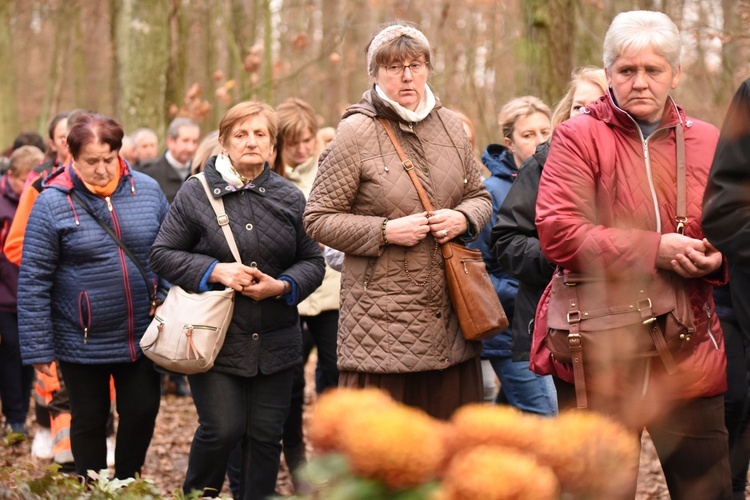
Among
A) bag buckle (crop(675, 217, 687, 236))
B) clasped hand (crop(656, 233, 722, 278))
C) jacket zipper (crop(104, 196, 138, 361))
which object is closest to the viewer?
clasped hand (crop(656, 233, 722, 278))

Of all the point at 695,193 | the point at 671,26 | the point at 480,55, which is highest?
the point at 480,55

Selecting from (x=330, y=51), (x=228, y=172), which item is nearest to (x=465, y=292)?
(x=228, y=172)

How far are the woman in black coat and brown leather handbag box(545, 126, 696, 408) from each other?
187 centimetres

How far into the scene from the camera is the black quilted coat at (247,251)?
5.18 meters

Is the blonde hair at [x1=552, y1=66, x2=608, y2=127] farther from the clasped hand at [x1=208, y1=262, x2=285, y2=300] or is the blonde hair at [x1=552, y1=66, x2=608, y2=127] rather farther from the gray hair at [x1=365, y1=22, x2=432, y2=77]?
the clasped hand at [x1=208, y1=262, x2=285, y2=300]

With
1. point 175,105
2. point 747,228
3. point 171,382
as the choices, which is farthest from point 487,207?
point 175,105

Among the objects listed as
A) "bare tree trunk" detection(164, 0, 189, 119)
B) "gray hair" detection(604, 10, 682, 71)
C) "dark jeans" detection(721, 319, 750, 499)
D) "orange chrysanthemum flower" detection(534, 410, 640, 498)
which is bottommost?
"dark jeans" detection(721, 319, 750, 499)

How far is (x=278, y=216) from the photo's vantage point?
534cm

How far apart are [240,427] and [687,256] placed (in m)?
2.52

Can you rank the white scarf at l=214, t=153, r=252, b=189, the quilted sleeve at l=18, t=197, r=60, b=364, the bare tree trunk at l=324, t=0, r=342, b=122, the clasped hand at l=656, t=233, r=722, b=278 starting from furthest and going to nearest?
the bare tree trunk at l=324, t=0, r=342, b=122
the quilted sleeve at l=18, t=197, r=60, b=364
the white scarf at l=214, t=153, r=252, b=189
the clasped hand at l=656, t=233, r=722, b=278

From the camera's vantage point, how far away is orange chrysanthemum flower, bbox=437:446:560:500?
1688 millimetres

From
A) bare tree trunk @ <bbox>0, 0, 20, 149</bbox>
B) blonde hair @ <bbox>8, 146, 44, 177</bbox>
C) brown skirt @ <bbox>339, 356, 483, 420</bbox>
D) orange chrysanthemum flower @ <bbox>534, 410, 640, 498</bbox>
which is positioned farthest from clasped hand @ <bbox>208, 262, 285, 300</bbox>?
bare tree trunk @ <bbox>0, 0, 20, 149</bbox>

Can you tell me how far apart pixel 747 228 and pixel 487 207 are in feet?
6.14

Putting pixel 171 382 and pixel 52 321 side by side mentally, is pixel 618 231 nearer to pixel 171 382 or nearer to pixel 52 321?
pixel 52 321
